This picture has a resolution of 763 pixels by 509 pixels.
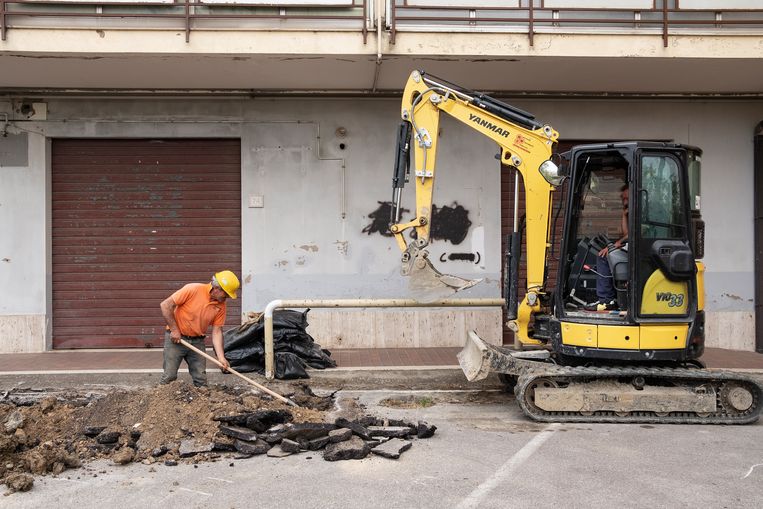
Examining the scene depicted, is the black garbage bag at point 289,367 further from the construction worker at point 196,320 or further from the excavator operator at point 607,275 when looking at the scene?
the excavator operator at point 607,275

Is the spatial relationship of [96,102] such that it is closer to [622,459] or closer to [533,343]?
[533,343]

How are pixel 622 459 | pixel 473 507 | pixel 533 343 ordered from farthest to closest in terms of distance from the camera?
pixel 533 343 → pixel 622 459 → pixel 473 507

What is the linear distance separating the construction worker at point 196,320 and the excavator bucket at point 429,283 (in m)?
2.00

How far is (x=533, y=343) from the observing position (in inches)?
294

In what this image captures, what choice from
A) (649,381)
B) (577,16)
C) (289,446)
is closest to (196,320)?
(289,446)

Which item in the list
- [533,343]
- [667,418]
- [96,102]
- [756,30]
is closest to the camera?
[667,418]

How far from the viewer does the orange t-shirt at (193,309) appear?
6.89 metres

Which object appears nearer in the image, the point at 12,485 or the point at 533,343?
the point at 12,485

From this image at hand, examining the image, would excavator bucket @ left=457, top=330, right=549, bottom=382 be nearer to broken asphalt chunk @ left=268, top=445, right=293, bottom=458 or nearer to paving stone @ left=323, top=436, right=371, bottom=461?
paving stone @ left=323, top=436, right=371, bottom=461

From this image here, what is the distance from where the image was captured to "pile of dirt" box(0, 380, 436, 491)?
17.0 ft

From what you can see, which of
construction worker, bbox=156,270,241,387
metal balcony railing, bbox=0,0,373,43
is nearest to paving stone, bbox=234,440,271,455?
construction worker, bbox=156,270,241,387

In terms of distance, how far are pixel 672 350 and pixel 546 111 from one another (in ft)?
19.4

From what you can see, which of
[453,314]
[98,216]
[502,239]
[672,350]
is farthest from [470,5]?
[98,216]

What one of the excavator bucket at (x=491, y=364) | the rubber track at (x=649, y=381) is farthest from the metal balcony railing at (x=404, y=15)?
the rubber track at (x=649, y=381)
